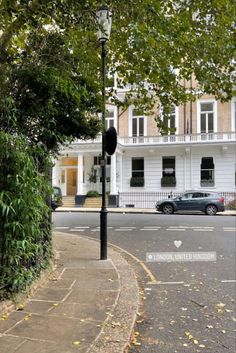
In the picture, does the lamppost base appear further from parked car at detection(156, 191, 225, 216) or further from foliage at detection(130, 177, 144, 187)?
foliage at detection(130, 177, 144, 187)

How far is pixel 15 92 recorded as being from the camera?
6289 mm

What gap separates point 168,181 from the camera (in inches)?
1300

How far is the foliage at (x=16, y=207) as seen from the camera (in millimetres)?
4703

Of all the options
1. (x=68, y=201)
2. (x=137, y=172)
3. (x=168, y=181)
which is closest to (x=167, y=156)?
(x=168, y=181)

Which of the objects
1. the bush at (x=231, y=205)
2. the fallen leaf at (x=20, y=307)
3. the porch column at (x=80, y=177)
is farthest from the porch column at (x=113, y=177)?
the fallen leaf at (x=20, y=307)

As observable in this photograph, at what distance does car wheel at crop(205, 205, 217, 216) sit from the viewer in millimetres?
24289

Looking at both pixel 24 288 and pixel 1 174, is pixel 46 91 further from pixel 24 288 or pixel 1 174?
pixel 24 288

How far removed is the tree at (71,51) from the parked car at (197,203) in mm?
13290

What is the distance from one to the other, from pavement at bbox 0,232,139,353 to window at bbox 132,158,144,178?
26698 mm

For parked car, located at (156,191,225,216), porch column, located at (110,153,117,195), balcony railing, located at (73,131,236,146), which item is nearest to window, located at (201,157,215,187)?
balcony railing, located at (73,131,236,146)

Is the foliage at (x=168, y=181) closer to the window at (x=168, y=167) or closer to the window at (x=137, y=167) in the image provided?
the window at (x=168, y=167)

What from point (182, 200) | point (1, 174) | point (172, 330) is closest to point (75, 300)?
point (172, 330)

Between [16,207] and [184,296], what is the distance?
10.2 feet

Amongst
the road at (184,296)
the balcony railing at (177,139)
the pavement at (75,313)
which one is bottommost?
the road at (184,296)
